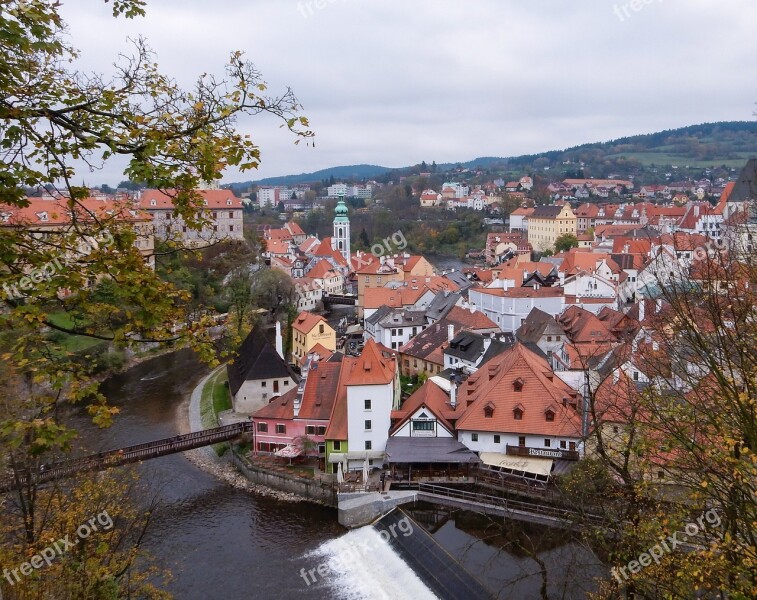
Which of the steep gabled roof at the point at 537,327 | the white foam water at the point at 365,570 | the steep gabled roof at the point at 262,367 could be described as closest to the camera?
the white foam water at the point at 365,570

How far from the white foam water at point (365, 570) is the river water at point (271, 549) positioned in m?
0.03

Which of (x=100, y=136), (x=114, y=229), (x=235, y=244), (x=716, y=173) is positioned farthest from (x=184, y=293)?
(x=716, y=173)

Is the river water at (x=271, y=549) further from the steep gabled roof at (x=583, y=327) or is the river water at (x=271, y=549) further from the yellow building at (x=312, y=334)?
the steep gabled roof at (x=583, y=327)

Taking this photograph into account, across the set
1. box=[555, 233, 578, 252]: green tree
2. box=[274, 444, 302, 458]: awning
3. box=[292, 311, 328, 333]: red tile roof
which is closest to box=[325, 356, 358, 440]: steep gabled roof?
box=[274, 444, 302, 458]: awning

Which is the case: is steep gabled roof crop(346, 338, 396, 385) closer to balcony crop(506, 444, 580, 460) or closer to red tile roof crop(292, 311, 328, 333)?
balcony crop(506, 444, 580, 460)

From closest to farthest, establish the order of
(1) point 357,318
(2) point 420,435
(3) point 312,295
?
(2) point 420,435 → (1) point 357,318 → (3) point 312,295

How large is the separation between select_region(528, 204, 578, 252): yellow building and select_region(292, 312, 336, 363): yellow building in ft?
167

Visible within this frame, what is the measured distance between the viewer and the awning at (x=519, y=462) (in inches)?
749

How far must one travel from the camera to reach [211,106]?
14.5 ft

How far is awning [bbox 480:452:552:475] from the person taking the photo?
62.4 feet

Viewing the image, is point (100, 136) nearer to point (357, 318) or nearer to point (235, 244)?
point (357, 318)

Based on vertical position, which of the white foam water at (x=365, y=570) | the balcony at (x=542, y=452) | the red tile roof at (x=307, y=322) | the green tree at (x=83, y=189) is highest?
the green tree at (x=83, y=189)

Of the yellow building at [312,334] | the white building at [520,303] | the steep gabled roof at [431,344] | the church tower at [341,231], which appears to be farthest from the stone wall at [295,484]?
the church tower at [341,231]

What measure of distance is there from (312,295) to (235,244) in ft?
28.4
